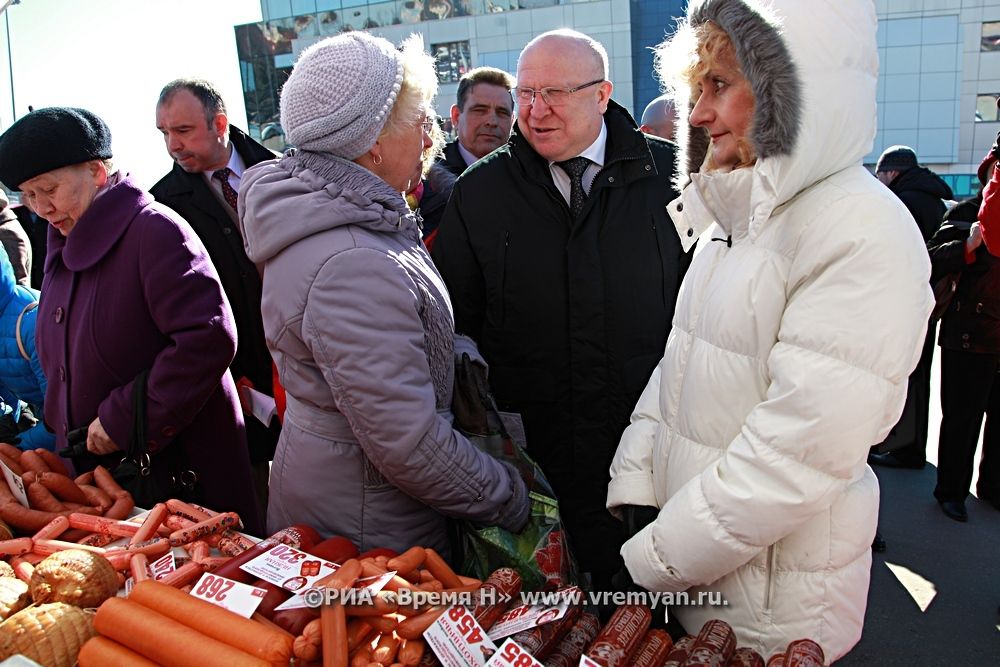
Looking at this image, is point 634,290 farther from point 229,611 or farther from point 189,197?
point 189,197

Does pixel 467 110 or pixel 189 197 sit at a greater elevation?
pixel 467 110

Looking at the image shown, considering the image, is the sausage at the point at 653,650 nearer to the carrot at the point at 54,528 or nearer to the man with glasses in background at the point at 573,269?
the man with glasses in background at the point at 573,269

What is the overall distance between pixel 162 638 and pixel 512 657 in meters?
0.63

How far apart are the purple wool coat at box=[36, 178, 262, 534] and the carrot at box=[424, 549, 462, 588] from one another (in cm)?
126

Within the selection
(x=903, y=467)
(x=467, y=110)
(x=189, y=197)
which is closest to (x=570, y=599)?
(x=189, y=197)

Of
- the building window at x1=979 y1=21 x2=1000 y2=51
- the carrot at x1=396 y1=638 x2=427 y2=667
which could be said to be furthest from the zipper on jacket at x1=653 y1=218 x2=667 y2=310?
the building window at x1=979 y1=21 x2=1000 y2=51

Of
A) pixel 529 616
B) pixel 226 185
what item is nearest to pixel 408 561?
pixel 529 616

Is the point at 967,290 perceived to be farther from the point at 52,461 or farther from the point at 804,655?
the point at 52,461

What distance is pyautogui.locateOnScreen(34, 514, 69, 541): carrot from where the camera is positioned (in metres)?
1.90

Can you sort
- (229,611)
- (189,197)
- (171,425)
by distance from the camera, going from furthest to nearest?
(189,197), (171,425), (229,611)

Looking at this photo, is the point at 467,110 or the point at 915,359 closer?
the point at 915,359

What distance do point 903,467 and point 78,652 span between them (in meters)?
5.21

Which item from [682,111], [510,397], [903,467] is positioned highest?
[682,111]

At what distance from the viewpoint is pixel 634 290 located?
2.71 metres
